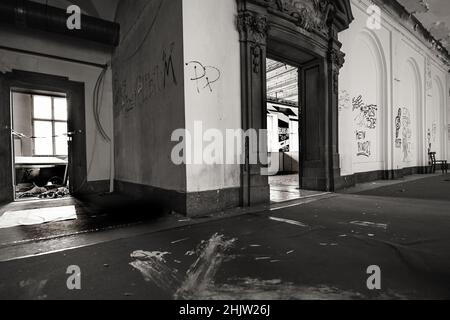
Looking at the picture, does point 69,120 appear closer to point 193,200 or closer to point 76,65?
point 76,65

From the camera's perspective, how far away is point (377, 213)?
3.28 meters

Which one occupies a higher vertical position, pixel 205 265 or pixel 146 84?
pixel 146 84

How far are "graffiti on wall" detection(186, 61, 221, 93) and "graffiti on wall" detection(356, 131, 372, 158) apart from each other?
483cm

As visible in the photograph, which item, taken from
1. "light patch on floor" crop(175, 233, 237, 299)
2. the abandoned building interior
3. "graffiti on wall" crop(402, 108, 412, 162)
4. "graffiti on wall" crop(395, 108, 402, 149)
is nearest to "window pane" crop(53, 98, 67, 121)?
the abandoned building interior

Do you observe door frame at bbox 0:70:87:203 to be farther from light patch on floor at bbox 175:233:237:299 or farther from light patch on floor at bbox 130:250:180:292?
light patch on floor at bbox 175:233:237:299

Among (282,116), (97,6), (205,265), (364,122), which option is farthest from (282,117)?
(205,265)

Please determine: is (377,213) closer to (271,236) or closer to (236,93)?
(271,236)

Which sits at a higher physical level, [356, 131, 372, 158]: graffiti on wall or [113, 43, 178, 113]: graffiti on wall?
[113, 43, 178, 113]: graffiti on wall

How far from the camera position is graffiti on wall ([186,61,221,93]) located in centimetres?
333

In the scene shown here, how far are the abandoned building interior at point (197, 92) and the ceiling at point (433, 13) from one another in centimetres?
23

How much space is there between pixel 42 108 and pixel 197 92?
928cm

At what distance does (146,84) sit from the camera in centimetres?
442

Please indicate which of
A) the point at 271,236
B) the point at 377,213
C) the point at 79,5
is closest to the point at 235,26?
the point at 271,236

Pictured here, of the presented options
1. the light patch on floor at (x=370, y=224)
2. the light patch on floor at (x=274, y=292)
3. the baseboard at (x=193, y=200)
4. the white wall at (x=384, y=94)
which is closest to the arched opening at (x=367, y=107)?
the white wall at (x=384, y=94)
